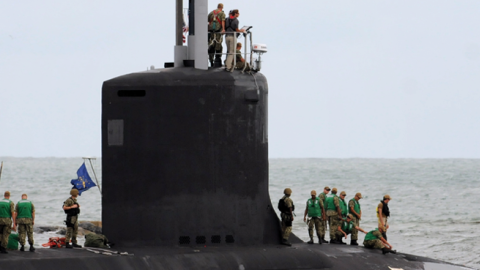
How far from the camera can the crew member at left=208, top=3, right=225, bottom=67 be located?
1605 cm

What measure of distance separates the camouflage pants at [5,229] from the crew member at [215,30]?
478 centimetres

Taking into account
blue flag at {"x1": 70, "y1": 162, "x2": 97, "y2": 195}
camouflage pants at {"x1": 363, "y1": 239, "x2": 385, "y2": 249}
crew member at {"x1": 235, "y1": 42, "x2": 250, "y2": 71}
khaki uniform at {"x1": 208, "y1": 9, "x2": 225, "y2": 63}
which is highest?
khaki uniform at {"x1": 208, "y1": 9, "x2": 225, "y2": 63}

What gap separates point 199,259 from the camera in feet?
46.4

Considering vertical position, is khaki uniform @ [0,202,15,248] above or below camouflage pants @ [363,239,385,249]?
above

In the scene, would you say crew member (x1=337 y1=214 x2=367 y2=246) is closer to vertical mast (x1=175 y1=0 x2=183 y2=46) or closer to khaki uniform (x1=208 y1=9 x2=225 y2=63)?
khaki uniform (x1=208 y1=9 x2=225 y2=63)

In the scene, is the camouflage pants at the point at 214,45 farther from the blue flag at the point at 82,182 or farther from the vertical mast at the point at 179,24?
the blue flag at the point at 82,182

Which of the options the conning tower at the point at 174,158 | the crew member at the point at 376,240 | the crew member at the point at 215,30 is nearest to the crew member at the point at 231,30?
the crew member at the point at 215,30

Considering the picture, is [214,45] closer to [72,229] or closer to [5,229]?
[72,229]

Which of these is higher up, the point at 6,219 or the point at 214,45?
the point at 214,45

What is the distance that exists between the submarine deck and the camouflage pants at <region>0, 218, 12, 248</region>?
307mm

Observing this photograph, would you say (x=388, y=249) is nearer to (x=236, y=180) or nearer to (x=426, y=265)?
(x=426, y=265)

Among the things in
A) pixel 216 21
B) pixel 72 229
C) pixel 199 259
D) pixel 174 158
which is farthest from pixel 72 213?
pixel 216 21

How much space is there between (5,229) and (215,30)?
5.39 meters

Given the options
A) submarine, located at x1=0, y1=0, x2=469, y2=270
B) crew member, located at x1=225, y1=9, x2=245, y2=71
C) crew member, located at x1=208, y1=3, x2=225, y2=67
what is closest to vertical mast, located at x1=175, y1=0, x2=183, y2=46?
crew member, located at x1=208, y1=3, x2=225, y2=67
